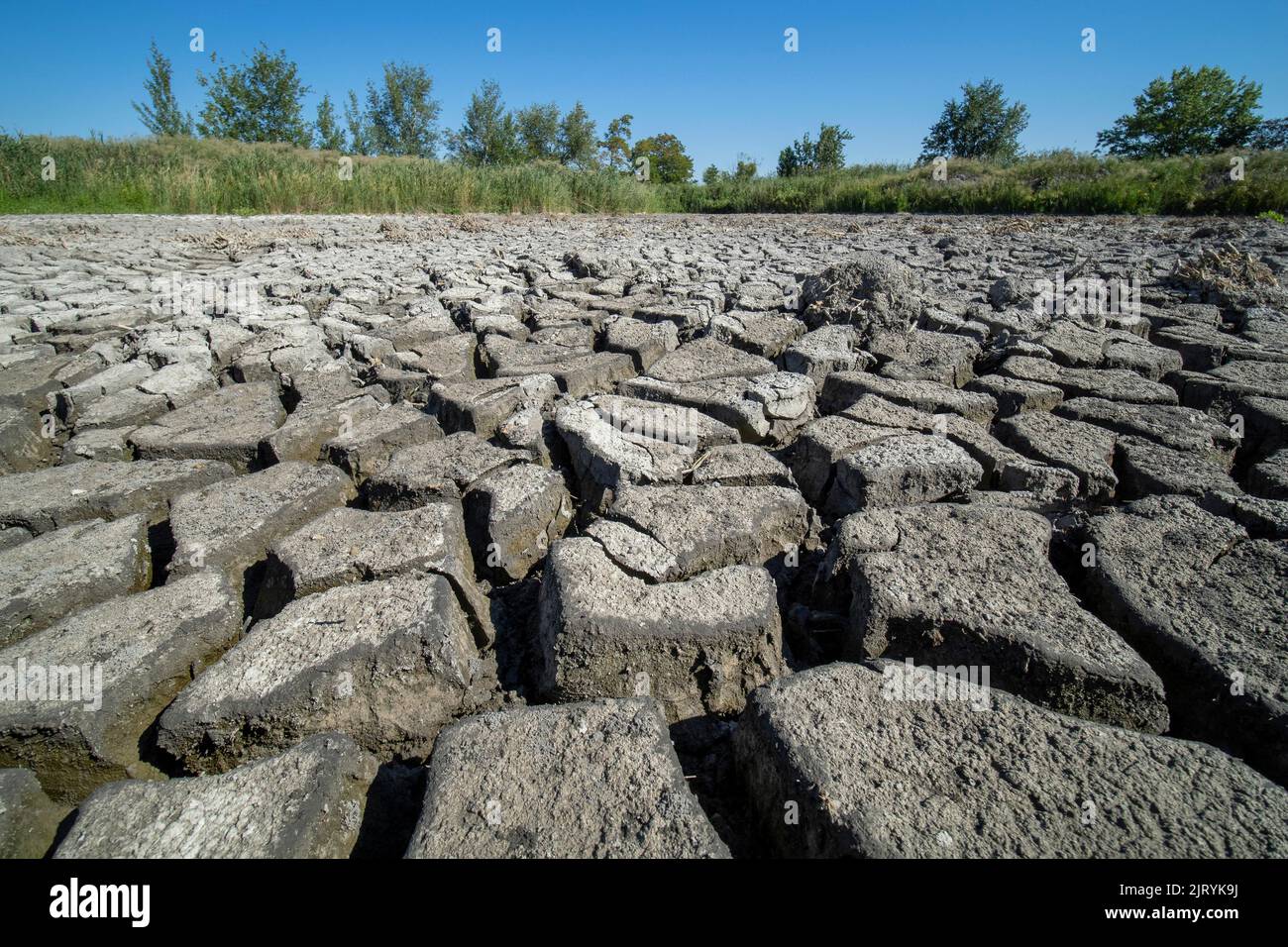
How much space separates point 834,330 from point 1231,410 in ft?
5.67

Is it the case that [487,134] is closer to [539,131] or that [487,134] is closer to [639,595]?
[539,131]

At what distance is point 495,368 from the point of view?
3166 millimetres

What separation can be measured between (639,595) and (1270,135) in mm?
28104

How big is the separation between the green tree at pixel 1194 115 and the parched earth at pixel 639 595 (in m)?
24.8

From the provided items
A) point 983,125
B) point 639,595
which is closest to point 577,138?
point 983,125

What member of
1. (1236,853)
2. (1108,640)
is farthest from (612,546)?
(1236,853)

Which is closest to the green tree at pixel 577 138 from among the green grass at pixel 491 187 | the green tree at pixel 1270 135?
the green grass at pixel 491 187

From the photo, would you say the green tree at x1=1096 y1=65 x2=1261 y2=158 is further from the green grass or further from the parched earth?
the parched earth

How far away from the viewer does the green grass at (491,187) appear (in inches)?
401

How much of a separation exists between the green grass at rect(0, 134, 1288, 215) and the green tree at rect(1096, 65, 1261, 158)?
31.9 feet

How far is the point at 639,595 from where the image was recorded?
4.82 feet

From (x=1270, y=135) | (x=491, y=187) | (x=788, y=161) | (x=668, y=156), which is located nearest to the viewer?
(x=491, y=187)

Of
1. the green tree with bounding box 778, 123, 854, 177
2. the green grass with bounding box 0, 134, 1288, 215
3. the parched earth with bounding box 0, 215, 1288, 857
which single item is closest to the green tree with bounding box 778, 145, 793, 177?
the green tree with bounding box 778, 123, 854, 177

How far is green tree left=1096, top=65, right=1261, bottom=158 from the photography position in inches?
819
